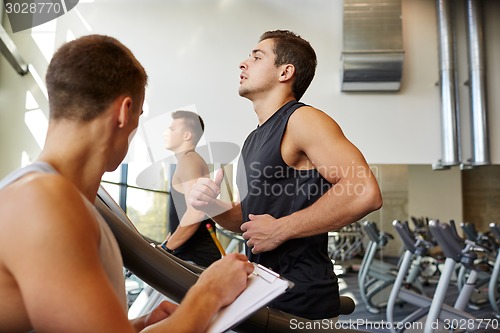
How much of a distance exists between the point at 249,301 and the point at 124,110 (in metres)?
0.35

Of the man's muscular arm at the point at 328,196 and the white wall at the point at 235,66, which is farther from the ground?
the white wall at the point at 235,66

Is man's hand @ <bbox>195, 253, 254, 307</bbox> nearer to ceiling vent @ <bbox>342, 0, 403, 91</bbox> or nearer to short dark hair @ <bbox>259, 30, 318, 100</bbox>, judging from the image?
short dark hair @ <bbox>259, 30, 318, 100</bbox>

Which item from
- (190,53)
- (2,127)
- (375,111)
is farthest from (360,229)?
(2,127)

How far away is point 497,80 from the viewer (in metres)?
5.97

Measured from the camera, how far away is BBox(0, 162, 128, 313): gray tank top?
673mm

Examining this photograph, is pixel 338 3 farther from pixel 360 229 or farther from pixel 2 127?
pixel 2 127

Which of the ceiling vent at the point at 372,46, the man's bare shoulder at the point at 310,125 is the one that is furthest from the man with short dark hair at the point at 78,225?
the ceiling vent at the point at 372,46

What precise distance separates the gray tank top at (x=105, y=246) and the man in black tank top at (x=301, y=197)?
2.03ft

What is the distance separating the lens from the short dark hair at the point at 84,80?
739 millimetres

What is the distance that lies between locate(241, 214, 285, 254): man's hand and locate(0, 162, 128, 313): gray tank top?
2.02 ft

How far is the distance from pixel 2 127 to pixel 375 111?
14.3 feet

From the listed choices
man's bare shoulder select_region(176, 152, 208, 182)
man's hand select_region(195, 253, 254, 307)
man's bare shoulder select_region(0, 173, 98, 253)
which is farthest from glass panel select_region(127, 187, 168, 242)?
man's bare shoulder select_region(0, 173, 98, 253)

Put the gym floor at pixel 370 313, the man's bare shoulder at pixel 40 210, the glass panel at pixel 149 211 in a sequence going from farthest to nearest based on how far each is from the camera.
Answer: the glass panel at pixel 149 211 < the gym floor at pixel 370 313 < the man's bare shoulder at pixel 40 210

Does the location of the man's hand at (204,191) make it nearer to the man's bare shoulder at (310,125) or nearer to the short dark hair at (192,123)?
the man's bare shoulder at (310,125)
